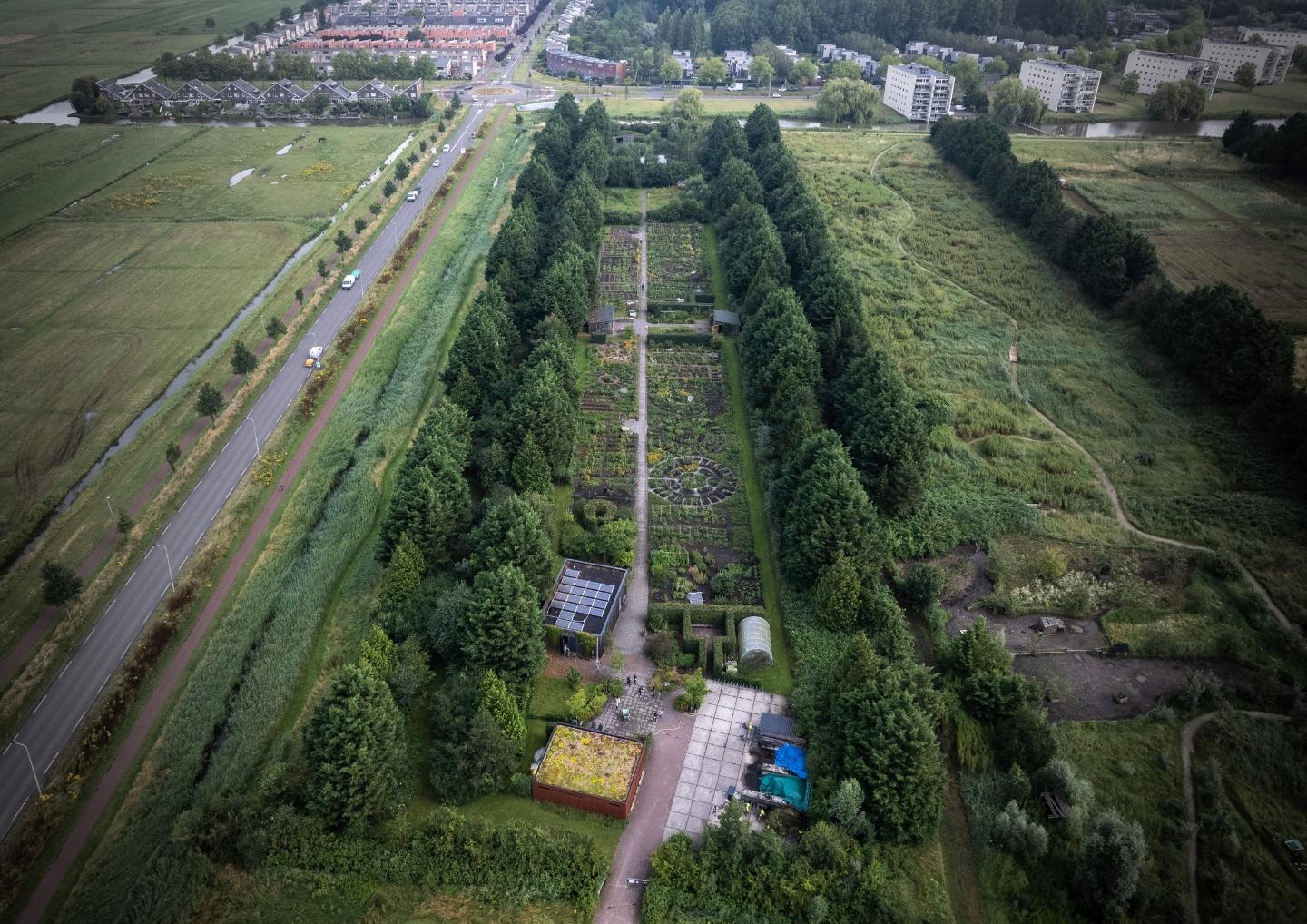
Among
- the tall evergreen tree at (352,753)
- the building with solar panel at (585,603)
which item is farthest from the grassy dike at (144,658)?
the building with solar panel at (585,603)

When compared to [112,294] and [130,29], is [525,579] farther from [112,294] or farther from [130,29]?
[130,29]

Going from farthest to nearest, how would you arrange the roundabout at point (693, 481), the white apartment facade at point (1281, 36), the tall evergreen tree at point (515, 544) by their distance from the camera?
the white apartment facade at point (1281, 36)
the roundabout at point (693, 481)
the tall evergreen tree at point (515, 544)

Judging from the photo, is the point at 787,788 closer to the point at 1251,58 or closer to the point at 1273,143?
the point at 1273,143

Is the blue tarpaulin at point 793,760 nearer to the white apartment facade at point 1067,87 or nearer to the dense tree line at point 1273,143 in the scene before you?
the dense tree line at point 1273,143

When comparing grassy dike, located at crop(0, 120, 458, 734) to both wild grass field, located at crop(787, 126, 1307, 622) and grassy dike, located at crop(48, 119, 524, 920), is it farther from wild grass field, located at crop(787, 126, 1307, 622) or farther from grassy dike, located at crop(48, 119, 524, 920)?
wild grass field, located at crop(787, 126, 1307, 622)

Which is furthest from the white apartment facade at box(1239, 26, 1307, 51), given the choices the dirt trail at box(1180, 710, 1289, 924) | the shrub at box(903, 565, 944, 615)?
the shrub at box(903, 565, 944, 615)

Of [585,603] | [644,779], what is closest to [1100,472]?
[585,603]
